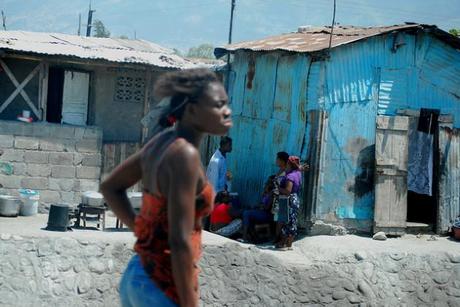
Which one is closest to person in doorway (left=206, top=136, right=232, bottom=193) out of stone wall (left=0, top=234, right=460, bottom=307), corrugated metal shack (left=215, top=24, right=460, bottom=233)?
corrugated metal shack (left=215, top=24, right=460, bottom=233)

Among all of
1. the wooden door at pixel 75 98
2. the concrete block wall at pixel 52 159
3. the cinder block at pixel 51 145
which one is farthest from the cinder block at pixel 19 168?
the wooden door at pixel 75 98

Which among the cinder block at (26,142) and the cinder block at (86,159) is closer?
the cinder block at (26,142)

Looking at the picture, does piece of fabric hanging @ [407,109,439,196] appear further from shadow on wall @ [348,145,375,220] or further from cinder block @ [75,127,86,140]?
cinder block @ [75,127,86,140]

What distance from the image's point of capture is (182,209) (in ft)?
11.0

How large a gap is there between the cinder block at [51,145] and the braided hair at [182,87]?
9.92 meters

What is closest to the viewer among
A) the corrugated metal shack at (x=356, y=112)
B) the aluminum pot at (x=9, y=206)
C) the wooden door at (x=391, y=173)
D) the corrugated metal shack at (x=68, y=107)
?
the corrugated metal shack at (x=356, y=112)

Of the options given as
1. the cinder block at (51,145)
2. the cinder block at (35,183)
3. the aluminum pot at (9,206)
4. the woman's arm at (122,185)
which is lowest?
the aluminum pot at (9,206)

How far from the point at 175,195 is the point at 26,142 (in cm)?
1037

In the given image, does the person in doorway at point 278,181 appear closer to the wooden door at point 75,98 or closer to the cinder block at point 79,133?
the cinder block at point 79,133

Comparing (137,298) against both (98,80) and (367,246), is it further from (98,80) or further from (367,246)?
(98,80)

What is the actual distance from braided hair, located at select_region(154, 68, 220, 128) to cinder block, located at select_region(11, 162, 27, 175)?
10000mm

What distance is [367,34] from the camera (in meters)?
12.0

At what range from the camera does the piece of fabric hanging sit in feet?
41.9

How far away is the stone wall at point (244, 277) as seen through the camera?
30.0 feet
